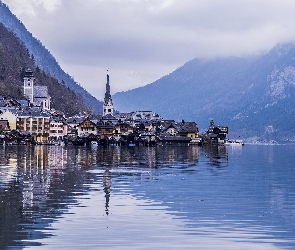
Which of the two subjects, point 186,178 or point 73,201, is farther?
point 186,178

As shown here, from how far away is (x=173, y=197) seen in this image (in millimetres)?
43125

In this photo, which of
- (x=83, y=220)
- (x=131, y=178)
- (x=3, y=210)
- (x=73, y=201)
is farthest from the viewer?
(x=131, y=178)

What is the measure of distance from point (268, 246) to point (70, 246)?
7.68 m

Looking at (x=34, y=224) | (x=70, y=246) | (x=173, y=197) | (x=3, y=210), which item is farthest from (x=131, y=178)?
(x=70, y=246)

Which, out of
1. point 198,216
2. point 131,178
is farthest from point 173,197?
point 131,178

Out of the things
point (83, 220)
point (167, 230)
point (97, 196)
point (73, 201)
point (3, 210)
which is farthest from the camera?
point (97, 196)

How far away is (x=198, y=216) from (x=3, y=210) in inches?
388

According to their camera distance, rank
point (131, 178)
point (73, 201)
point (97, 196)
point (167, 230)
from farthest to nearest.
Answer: point (131, 178)
point (97, 196)
point (73, 201)
point (167, 230)

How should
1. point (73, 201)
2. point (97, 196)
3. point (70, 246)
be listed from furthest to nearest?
point (97, 196) → point (73, 201) → point (70, 246)

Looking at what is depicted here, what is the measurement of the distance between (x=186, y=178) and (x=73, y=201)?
830 inches

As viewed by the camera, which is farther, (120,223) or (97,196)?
(97,196)

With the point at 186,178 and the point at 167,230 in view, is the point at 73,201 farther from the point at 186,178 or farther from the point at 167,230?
the point at 186,178

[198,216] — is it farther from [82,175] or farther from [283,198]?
[82,175]

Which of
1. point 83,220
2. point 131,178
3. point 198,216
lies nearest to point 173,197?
point 198,216
